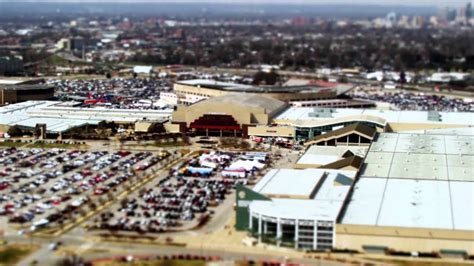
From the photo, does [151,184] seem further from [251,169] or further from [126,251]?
[126,251]

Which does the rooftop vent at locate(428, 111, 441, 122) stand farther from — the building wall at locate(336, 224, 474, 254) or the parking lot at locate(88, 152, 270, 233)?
the building wall at locate(336, 224, 474, 254)

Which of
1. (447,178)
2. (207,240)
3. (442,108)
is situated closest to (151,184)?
(207,240)

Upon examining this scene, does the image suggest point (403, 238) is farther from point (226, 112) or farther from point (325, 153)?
point (226, 112)

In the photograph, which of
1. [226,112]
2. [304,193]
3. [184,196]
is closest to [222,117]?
[226,112]

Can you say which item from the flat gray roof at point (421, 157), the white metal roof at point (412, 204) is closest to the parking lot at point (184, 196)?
the white metal roof at point (412, 204)

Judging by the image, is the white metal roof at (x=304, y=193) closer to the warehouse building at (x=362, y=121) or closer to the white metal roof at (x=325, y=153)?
the white metal roof at (x=325, y=153)

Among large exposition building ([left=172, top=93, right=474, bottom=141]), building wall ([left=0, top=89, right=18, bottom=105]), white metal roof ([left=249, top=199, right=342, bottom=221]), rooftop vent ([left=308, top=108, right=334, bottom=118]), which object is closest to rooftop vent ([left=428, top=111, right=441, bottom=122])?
large exposition building ([left=172, top=93, right=474, bottom=141])
